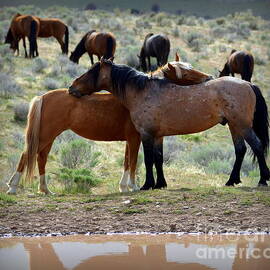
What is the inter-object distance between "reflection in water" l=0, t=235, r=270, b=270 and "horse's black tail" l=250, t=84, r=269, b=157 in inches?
105

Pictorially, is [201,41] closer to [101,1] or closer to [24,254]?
[24,254]

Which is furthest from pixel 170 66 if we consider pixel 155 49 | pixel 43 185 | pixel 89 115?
pixel 155 49

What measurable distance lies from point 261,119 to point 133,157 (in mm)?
2053

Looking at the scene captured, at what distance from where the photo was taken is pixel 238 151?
10375 millimetres

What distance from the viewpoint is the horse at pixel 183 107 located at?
10.1m

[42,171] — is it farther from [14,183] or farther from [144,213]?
[144,213]

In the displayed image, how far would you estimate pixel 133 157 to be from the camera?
10.6 meters

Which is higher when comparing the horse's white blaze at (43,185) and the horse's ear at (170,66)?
the horse's ear at (170,66)

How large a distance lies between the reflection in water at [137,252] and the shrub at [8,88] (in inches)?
442

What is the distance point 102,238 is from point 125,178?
2.50 m

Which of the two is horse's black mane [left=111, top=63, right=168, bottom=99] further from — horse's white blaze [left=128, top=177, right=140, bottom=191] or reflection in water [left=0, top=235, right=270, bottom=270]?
reflection in water [left=0, top=235, right=270, bottom=270]

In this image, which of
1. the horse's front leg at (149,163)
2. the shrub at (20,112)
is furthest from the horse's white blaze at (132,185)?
the shrub at (20,112)

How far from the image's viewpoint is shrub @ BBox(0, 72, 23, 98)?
19092 mm

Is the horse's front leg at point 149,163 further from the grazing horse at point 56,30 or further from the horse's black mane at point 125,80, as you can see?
the grazing horse at point 56,30
